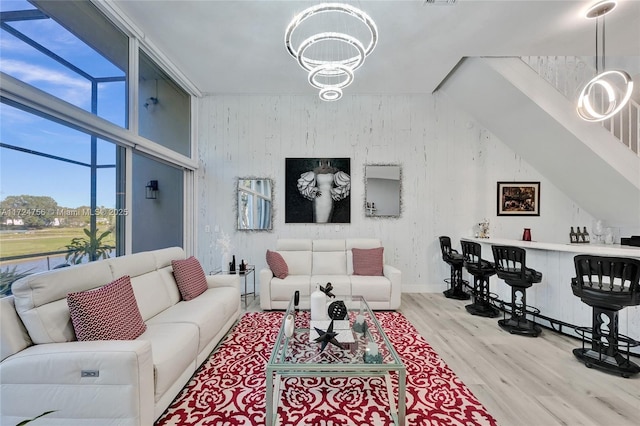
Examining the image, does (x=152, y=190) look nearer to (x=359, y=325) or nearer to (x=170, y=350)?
(x=170, y=350)

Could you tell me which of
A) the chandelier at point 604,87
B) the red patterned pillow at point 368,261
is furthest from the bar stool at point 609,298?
the red patterned pillow at point 368,261

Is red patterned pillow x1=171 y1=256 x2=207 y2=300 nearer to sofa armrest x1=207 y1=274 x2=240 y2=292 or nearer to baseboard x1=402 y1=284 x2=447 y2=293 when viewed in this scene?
sofa armrest x1=207 y1=274 x2=240 y2=292

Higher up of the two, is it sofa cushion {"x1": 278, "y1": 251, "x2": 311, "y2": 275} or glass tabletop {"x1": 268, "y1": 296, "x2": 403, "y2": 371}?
sofa cushion {"x1": 278, "y1": 251, "x2": 311, "y2": 275}

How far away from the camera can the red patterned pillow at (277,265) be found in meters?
4.00

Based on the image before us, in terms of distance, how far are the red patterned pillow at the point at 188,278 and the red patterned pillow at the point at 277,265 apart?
1038mm

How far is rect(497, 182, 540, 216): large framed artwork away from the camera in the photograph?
4922 mm

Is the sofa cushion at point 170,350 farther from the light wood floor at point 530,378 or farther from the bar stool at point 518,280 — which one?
the bar stool at point 518,280

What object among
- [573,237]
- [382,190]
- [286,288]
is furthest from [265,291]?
[573,237]

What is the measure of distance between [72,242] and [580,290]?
472 centimetres

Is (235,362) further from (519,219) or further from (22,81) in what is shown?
(519,219)

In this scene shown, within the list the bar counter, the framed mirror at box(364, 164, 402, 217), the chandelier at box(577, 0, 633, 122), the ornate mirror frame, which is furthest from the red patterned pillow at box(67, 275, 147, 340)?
the chandelier at box(577, 0, 633, 122)

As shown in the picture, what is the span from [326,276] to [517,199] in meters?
3.80

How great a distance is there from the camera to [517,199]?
16.2 ft

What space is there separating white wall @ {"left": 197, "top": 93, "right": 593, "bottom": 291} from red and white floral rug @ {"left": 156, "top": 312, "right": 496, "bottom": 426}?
2.46 meters
